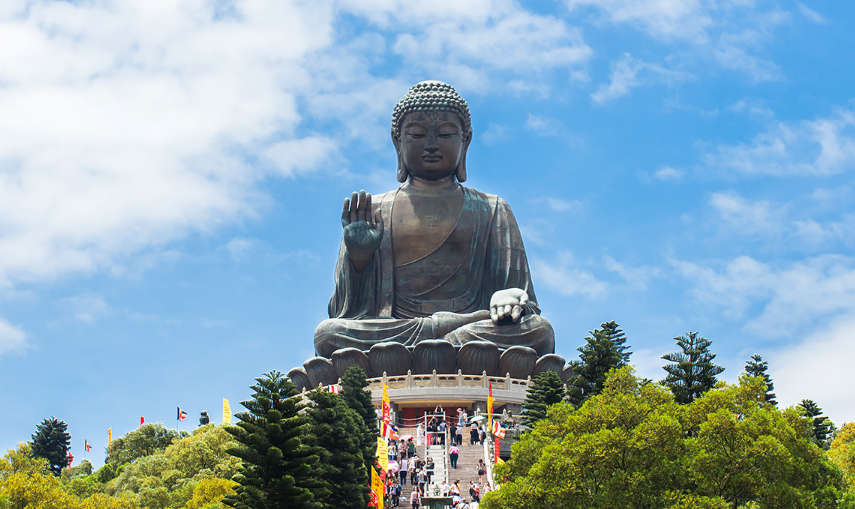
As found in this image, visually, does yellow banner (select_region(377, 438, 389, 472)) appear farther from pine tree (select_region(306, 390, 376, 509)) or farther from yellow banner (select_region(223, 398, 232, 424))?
yellow banner (select_region(223, 398, 232, 424))

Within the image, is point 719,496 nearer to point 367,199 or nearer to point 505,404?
point 505,404

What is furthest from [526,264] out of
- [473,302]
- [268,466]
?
[268,466]

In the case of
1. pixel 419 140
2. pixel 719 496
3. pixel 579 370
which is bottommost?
pixel 719 496

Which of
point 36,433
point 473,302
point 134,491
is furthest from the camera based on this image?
point 36,433

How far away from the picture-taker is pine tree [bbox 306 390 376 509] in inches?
639

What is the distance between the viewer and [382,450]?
17.7 meters

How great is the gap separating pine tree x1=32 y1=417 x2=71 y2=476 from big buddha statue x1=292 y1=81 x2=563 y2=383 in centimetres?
1010

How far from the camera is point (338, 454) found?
1639 centimetres

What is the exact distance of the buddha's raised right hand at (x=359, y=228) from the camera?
1147 inches

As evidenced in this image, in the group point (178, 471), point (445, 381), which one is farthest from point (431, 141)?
point (178, 471)

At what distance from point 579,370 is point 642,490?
798 centimetres

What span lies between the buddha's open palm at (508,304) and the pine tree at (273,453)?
14174 millimetres

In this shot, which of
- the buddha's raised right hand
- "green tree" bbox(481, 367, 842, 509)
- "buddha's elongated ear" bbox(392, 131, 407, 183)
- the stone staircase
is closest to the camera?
"green tree" bbox(481, 367, 842, 509)

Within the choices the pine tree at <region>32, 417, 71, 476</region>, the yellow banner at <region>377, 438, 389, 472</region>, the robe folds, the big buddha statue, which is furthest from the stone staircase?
the pine tree at <region>32, 417, 71, 476</region>
